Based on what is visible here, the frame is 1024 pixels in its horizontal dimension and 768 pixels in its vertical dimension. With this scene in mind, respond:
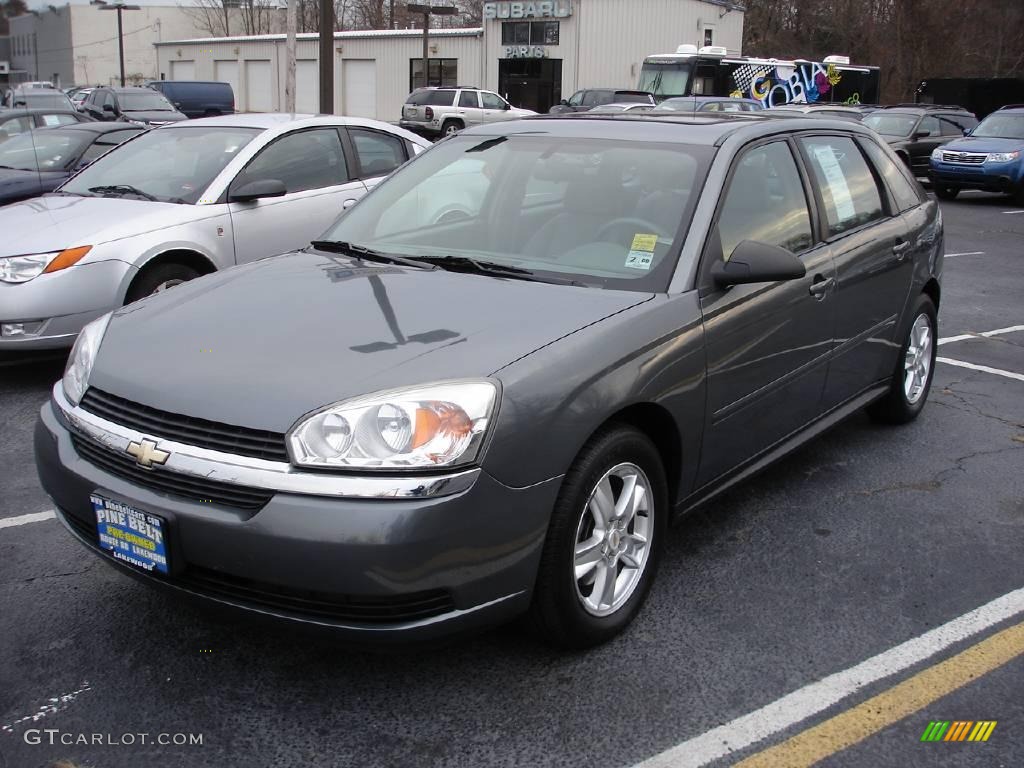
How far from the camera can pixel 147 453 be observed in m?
2.60

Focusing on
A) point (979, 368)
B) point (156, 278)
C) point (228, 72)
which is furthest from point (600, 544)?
point (228, 72)

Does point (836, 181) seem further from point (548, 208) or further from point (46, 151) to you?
point (46, 151)

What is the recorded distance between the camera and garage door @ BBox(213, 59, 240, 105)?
54.5 meters

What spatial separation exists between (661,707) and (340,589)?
3.28 ft

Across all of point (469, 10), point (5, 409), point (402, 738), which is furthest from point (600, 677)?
point (469, 10)

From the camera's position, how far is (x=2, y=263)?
18.1ft

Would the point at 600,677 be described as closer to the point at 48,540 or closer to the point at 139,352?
the point at 139,352

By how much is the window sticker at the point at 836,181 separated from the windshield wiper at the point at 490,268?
163cm

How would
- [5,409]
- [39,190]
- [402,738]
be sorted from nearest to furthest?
[402,738], [5,409], [39,190]

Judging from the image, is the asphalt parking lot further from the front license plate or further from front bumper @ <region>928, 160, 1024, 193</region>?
front bumper @ <region>928, 160, 1024, 193</region>

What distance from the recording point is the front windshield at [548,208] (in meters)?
3.45

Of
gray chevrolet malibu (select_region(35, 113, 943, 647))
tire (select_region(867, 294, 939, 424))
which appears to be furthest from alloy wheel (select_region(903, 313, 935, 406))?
gray chevrolet malibu (select_region(35, 113, 943, 647))

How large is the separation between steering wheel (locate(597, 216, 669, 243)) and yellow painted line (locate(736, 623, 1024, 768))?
1.66 m

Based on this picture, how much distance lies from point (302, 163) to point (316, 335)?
175 inches
